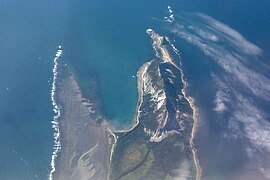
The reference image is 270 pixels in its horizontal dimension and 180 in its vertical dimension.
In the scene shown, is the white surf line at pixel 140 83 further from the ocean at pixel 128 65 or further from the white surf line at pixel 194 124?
the white surf line at pixel 194 124

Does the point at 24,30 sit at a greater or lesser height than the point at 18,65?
greater

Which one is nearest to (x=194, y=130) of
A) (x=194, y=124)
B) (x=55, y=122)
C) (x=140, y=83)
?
(x=194, y=124)

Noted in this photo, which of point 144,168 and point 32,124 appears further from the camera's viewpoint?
point 32,124

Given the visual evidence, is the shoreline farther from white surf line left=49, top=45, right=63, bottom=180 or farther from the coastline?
white surf line left=49, top=45, right=63, bottom=180

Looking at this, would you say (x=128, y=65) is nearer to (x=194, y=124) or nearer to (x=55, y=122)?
(x=194, y=124)

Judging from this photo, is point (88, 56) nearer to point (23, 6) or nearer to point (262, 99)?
point (23, 6)

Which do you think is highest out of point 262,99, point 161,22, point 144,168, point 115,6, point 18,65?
point 115,6

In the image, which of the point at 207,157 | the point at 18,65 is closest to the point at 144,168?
the point at 207,157

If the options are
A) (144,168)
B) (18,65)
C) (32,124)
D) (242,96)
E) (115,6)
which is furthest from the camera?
(115,6)

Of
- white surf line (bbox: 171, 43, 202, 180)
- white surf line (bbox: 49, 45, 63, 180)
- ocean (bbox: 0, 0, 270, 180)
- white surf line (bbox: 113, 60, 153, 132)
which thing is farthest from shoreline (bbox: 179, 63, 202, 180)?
white surf line (bbox: 49, 45, 63, 180)
